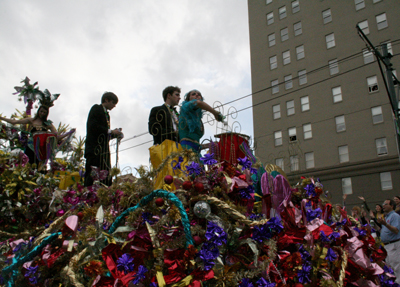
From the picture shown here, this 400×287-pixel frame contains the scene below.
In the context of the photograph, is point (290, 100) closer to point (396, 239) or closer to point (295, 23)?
point (295, 23)

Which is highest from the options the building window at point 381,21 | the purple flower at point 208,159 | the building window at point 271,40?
the building window at point 271,40

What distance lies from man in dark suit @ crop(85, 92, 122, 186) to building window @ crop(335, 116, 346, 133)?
20.1m

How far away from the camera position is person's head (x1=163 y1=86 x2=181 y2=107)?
4039 millimetres

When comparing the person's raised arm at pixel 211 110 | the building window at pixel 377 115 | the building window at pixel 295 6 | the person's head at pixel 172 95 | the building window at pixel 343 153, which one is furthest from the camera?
the building window at pixel 295 6

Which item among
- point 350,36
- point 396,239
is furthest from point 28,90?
point 350,36

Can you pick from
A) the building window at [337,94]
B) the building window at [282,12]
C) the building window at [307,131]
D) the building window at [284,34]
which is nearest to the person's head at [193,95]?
the building window at [307,131]

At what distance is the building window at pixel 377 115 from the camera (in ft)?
67.2

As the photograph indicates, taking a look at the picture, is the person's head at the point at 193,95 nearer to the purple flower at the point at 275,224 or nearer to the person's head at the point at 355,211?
the purple flower at the point at 275,224

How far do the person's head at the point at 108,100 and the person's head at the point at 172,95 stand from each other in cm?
88

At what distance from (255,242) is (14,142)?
4.88 metres

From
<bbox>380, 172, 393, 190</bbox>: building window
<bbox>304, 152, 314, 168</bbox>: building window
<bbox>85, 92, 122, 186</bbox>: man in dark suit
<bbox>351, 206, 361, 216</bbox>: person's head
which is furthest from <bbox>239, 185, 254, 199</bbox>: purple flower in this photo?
<bbox>304, 152, 314, 168</bbox>: building window

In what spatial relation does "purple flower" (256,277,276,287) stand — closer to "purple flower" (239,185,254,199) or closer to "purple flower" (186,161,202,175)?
"purple flower" (239,185,254,199)

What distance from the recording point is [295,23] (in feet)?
84.4

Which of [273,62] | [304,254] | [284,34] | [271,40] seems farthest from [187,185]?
[271,40]
